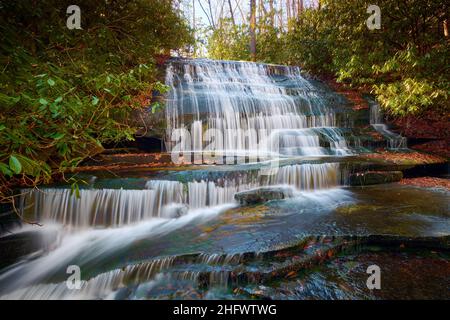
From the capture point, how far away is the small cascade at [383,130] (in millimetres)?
8667

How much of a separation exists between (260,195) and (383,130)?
711cm

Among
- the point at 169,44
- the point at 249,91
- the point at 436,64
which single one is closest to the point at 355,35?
the point at 436,64

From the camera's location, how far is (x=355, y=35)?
9031 millimetres

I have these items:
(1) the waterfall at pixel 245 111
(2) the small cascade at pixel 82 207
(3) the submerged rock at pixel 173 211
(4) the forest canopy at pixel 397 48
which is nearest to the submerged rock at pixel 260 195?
(3) the submerged rock at pixel 173 211

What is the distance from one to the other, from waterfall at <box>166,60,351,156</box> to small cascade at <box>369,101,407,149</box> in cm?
160

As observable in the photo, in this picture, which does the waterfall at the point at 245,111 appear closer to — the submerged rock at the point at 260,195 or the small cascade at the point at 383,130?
the small cascade at the point at 383,130

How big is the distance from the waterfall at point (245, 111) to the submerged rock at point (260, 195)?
310cm

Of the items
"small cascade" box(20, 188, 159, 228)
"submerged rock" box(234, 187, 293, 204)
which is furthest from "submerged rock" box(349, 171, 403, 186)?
"small cascade" box(20, 188, 159, 228)

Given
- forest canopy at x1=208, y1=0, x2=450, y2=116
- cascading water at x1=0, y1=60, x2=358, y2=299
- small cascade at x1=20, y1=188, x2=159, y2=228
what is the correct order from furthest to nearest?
forest canopy at x1=208, y1=0, x2=450, y2=116 < small cascade at x1=20, y1=188, x2=159, y2=228 < cascading water at x1=0, y1=60, x2=358, y2=299

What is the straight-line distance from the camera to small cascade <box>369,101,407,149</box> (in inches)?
341

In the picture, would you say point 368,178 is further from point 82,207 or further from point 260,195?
point 82,207

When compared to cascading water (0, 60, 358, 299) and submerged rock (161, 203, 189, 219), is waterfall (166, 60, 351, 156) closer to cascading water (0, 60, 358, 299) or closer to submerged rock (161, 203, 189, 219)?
cascading water (0, 60, 358, 299)

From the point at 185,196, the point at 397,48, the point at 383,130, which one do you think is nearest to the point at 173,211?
the point at 185,196
